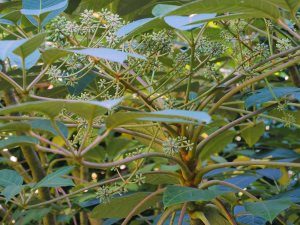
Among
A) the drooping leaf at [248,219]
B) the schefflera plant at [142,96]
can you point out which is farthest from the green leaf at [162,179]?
the drooping leaf at [248,219]

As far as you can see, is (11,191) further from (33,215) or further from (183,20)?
(183,20)

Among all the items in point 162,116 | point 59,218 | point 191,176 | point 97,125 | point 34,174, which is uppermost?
point 162,116

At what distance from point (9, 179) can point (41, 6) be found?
310 millimetres

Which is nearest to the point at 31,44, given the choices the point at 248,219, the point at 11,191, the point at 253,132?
the point at 11,191

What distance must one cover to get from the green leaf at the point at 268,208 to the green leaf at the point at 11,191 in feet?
1.01

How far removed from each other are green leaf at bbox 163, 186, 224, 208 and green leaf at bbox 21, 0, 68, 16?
26 cm

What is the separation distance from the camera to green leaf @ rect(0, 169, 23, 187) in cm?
79

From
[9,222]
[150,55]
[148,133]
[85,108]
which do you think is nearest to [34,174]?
[9,222]

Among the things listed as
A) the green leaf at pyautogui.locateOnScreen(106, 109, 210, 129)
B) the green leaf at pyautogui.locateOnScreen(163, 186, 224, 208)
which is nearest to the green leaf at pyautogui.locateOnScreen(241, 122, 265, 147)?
the green leaf at pyautogui.locateOnScreen(163, 186, 224, 208)

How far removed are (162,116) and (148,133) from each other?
39 centimetres

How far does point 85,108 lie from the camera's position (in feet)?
1.59

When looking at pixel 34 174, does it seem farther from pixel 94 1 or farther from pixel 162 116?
pixel 162 116

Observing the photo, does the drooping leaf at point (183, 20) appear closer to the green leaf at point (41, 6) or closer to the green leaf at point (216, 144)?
the green leaf at point (41, 6)

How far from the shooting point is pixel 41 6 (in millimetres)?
599
